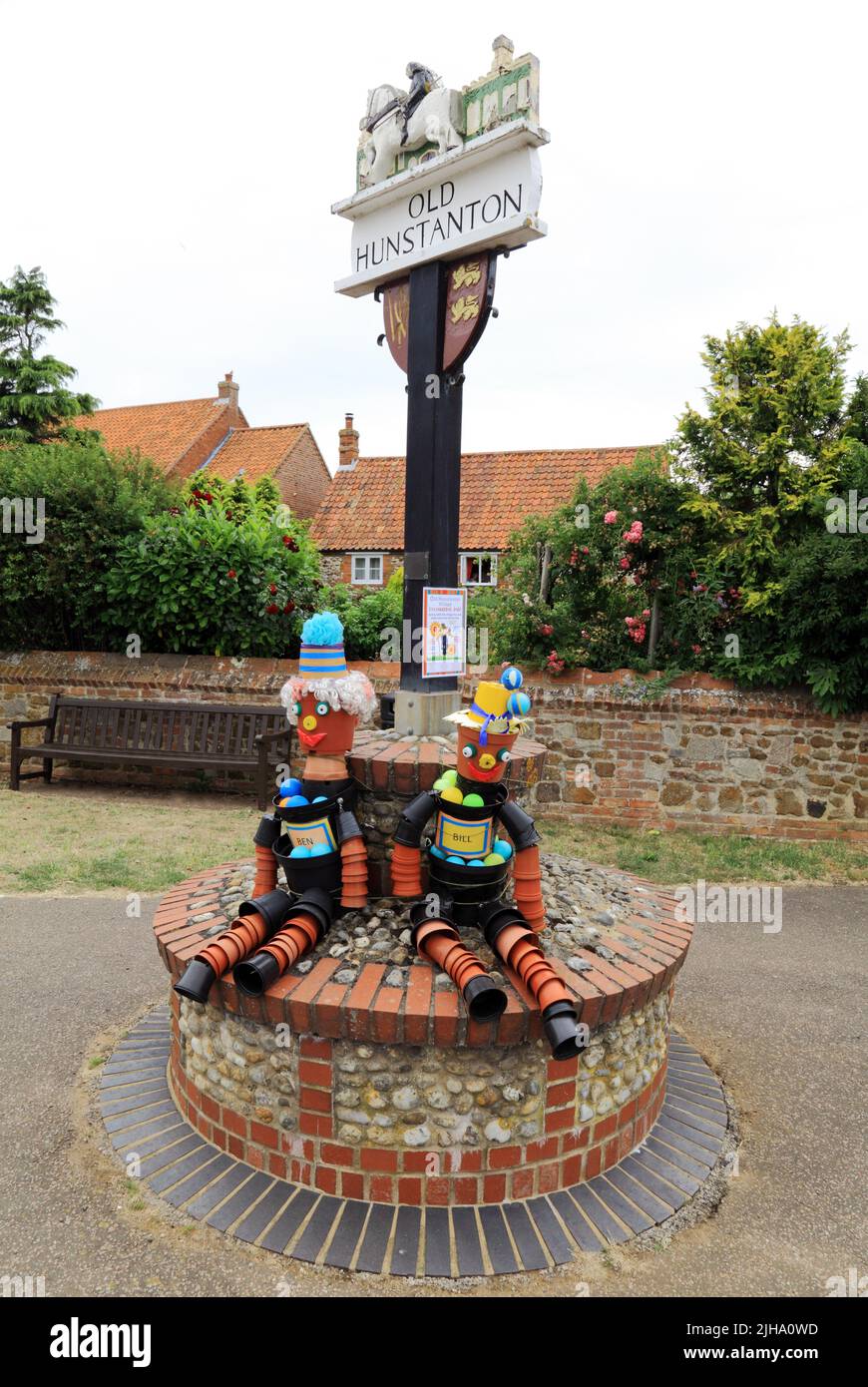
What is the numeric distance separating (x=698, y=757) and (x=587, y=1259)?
6146 mm

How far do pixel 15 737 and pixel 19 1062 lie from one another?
6.40m

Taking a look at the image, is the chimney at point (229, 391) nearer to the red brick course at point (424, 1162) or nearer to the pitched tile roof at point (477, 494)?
the pitched tile roof at point (477, 494)

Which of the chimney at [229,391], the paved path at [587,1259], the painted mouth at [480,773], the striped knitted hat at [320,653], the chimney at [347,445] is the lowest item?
the paved path at [587,1259]

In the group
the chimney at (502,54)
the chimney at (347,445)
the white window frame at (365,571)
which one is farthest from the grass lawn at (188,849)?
the chimney at (347,445)

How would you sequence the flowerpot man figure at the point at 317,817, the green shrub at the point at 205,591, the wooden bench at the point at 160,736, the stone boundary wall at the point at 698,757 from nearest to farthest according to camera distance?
the flowerpot man figure at the point at 317,817
the stone boundary wall at the point at 698,757
the wooden bench at the point at 160,736
the green shrub at the point at 205,591

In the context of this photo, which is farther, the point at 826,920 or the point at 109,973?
the point at 826,920

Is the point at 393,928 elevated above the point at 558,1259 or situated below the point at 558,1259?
above

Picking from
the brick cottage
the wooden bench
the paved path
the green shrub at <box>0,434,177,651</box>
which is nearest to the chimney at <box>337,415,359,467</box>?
the brick cottage

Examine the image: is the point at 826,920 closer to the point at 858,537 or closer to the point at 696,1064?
the point at 696,1064

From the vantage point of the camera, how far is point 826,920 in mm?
6070

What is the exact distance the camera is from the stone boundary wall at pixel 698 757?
795 centimetres

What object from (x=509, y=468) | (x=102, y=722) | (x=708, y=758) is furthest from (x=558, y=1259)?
(x=509, y=468)

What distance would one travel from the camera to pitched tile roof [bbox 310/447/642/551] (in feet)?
58.6

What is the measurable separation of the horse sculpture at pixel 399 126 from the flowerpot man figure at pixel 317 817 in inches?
91.3
